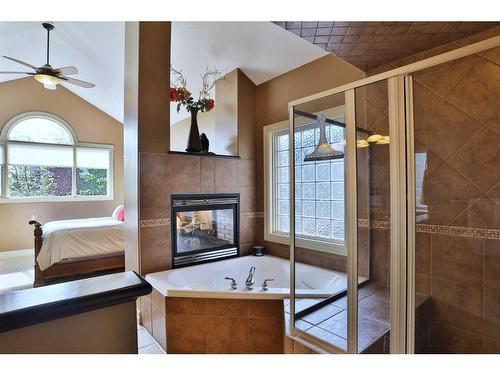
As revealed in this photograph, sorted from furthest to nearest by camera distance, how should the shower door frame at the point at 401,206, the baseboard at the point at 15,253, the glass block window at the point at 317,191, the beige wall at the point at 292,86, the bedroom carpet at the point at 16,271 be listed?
the baseboard at the point at 15,253, the bedroom carpet at the point at 16,271, the beige wall at the point at 292,86, the glass block window at the point at 317,191, the shower door frame at the point at 401,206

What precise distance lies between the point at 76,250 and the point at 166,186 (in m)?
1.96

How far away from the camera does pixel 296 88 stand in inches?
117

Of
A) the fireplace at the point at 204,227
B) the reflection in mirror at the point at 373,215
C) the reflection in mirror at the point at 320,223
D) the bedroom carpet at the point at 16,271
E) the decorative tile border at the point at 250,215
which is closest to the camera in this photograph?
the reflection in mirror at the point at 373,215

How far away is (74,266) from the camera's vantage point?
3.68 metres

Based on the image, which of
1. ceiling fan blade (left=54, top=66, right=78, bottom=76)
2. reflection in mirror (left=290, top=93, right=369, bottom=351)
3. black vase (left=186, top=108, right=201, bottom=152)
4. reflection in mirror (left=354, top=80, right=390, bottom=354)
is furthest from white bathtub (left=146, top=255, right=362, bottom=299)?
ceiling fan blade (left=54, top=66, right=78, bottom=76)

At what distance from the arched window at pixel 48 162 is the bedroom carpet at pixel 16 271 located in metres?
1.02

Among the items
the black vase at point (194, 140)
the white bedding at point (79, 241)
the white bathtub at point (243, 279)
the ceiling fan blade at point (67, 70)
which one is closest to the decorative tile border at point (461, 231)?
the white bathtub at point (243, 279)

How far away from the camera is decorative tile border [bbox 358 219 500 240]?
1608mm

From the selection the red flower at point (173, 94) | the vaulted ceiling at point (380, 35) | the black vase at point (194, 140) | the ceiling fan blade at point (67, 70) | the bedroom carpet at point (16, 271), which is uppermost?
the ceiling fan blade at point (67, 70)

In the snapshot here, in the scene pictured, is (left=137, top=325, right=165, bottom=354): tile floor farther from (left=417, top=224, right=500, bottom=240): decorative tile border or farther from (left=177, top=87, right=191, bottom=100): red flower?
(left=177, top=87, right=191, bottom=100): red flower

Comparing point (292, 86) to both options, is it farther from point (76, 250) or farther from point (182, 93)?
point (76, 250)

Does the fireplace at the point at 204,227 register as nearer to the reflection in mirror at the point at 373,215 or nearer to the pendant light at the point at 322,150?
the pendant light at the point at 322,150

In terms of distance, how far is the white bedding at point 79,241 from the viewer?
3512 millimetres
